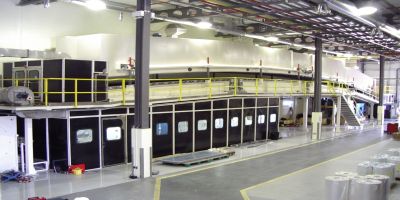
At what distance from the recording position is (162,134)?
1680 cm

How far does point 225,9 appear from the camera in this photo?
58.4ft

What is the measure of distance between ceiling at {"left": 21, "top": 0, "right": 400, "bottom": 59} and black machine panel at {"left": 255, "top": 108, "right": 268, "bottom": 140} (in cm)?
478

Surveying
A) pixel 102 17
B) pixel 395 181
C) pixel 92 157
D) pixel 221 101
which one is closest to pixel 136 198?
pixel 92 157

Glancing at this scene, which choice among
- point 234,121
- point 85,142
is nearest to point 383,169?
point 85,142

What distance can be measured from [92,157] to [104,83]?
9.20 feet

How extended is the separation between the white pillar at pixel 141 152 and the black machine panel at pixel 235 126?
8008 mm

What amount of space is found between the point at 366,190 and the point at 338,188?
57 centimetres

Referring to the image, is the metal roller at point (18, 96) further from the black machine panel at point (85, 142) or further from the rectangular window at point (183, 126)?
the rectangular window at point (183, 126)

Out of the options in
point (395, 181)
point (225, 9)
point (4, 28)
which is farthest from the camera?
point (225, 9)

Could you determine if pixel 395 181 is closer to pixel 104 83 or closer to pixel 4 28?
pixel 104 83

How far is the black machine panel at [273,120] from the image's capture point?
934 inches

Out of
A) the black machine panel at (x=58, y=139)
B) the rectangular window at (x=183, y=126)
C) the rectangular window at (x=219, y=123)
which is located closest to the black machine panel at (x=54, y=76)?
the black machine panel at (x=58, y=139)

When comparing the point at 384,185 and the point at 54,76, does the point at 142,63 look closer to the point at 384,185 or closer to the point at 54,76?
the point at 54,76

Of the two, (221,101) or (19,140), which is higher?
(221,101)
